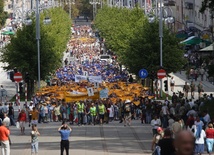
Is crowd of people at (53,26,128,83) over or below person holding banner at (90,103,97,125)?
over

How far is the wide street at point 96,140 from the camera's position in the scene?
3005 cm

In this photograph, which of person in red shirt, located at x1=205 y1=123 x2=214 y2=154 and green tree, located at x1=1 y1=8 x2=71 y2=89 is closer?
person in red shirt, located at x1=205 y1=123 x2=214 y2=154

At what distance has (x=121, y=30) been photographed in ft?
A: 269

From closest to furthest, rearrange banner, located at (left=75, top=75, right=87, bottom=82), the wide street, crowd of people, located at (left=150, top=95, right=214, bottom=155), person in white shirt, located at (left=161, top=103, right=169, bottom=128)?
1. crowd of people, located at (left=150, top=95, right=214, bottom=155)
2. the wide street
3. person in white shirt, located at (left=161, top=103, right=169, bottom=128)
4. banner, located at (left=75, top=75, right=87, bottom=82)

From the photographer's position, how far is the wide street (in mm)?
30047

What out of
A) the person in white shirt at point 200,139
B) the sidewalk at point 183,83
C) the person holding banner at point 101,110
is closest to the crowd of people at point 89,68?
the sidewalk at point 183,83

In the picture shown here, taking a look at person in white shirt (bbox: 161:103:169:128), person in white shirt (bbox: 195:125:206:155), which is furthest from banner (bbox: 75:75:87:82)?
person in white shirt (bbox: 195:125:206:155)

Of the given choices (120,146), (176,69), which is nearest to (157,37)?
(176,69)

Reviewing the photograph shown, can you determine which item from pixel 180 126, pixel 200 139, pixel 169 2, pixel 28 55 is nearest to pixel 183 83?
pixel 28 55

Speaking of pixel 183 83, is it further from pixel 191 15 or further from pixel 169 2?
pixel 169 2

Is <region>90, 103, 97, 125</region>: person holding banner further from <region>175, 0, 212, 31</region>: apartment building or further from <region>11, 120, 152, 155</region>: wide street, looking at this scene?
<region>175, 0, 212, 31</region>: apartment building

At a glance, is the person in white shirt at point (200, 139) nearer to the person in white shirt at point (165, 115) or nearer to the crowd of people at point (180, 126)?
the crowd of people at point (180, 126)

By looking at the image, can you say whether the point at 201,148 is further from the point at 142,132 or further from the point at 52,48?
the point at 52,48

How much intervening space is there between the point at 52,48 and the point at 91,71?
46.7ft
